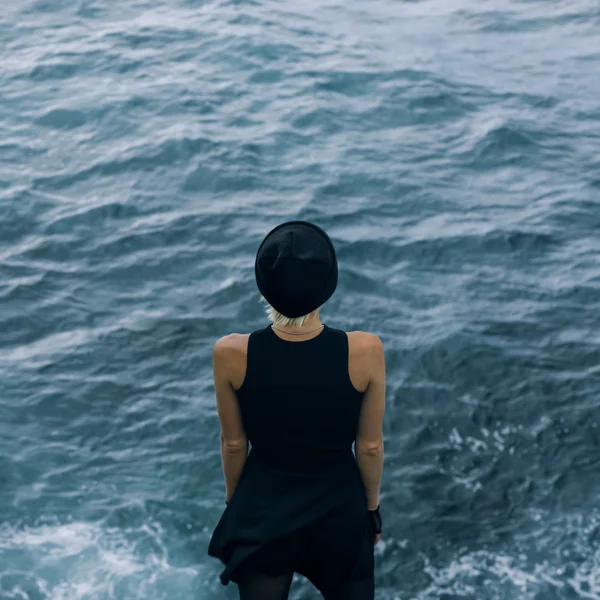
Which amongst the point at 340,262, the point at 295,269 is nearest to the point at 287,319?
the point at 295,269

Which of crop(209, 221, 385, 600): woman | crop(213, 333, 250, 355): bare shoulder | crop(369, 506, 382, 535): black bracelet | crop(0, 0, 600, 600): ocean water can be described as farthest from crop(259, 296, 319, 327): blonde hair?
crop(0, 0, 600, 600): ocean water

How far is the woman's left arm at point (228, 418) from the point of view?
138 inches

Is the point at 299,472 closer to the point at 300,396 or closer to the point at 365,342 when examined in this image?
the point at 300,396

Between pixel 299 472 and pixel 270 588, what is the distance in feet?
1.63

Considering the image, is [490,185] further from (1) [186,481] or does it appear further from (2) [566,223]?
(1) [186,481]

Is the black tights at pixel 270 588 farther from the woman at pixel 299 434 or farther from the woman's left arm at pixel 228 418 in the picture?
the woman's left arm at pixel 228 418

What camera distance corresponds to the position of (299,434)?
3.57 m

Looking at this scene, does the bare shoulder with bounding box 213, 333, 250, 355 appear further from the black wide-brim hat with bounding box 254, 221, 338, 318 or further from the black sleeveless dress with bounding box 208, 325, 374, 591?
the black wide-brim hat with bounding box 254, 221, 338, 318

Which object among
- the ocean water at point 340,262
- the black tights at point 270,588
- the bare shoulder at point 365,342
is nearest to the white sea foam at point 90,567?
the ocean water at point 340,262

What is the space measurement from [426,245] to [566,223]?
5.65ft

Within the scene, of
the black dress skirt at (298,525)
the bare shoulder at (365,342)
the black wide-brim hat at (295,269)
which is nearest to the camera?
the black wide-brim hat at (295,269)

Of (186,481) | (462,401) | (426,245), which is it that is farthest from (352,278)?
(186,481)

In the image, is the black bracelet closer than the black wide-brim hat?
No

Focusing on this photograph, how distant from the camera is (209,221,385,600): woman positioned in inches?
Answer: 135
